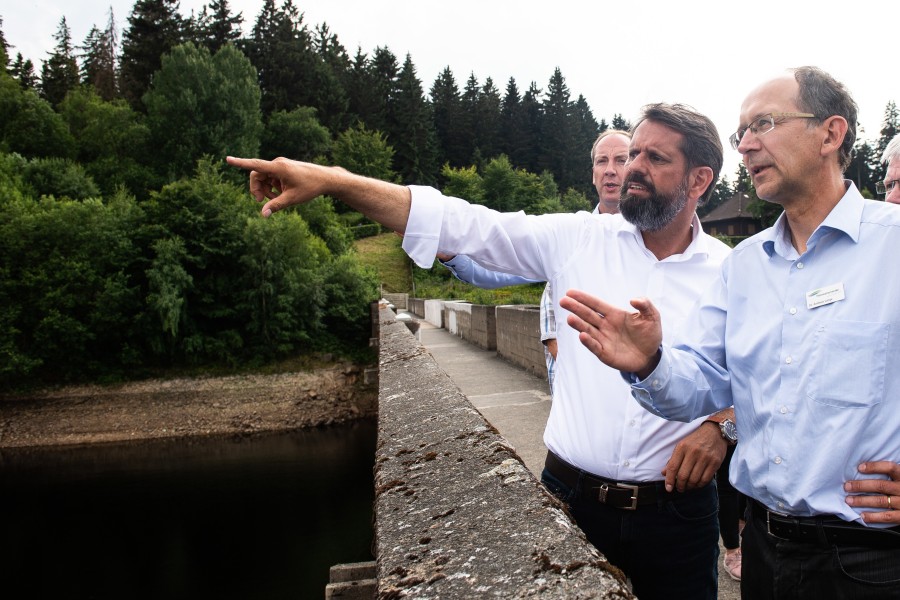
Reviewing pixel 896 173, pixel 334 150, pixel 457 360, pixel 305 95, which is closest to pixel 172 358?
pixel 457 360

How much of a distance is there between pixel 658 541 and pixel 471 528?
2.65ft

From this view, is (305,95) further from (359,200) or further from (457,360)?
(359,200)

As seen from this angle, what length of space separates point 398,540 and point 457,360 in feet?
41.2

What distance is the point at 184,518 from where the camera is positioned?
65.8ft

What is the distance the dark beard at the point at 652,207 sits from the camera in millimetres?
2137

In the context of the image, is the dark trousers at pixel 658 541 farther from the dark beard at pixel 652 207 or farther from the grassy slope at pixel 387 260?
the grassy slope at pixel 387 260

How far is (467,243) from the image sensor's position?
6.36ft

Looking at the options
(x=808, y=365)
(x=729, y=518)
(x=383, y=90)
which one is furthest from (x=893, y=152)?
(x=383, y=90)

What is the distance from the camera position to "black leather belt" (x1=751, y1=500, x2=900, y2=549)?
148cm

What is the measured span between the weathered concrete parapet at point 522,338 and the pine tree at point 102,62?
62.0m

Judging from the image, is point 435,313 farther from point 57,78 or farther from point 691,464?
point 57,78

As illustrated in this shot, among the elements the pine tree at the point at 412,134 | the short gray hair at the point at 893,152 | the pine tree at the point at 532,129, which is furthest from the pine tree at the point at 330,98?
the short gray hair at the point at 893,152

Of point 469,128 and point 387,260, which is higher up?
point 469,128

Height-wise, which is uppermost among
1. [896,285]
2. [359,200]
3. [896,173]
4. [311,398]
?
[896,173]
